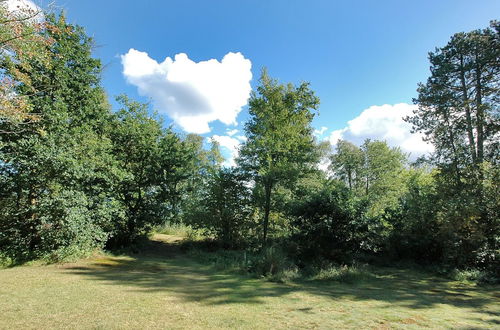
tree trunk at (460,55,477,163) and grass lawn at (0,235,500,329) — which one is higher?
tree trunk at (460,55,477,163)

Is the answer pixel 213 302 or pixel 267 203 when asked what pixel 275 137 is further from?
pixel 213 302

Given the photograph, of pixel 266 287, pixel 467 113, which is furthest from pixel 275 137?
pixel 467 113

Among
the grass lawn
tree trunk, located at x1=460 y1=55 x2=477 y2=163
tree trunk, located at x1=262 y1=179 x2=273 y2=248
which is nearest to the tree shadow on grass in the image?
the grass lawn

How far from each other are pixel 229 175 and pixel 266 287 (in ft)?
29.3

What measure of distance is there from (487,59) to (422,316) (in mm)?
14177

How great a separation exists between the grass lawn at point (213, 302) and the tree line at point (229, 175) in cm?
248

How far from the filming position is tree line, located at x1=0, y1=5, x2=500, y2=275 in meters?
9.35

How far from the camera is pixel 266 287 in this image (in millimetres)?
7043

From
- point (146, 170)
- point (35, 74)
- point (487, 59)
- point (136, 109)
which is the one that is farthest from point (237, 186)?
point (487, 59)

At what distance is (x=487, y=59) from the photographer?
42.3 feet

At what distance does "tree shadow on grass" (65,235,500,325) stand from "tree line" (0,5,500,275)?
6.63 feet

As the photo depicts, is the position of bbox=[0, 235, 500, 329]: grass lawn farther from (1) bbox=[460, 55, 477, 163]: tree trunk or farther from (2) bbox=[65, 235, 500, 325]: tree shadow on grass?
(1) bbox=[460, 55, 477, 163]: tree trunk

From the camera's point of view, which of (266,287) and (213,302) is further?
(266,287)

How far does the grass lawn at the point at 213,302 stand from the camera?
4.10 m
